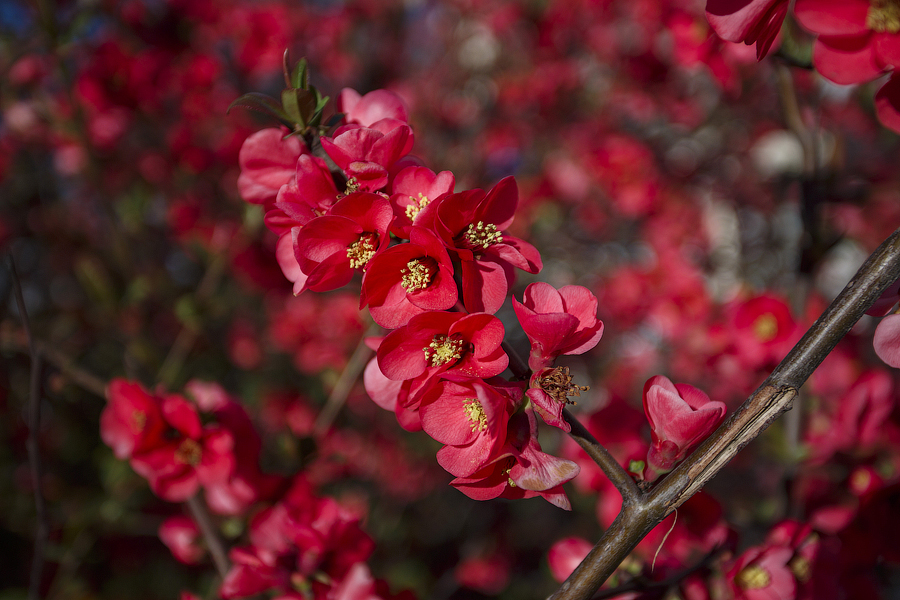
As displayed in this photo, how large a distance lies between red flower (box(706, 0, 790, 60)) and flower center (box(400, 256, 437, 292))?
51 centimetres

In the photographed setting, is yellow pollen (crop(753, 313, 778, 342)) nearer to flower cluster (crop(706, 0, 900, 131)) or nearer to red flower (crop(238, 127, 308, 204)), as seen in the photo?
flower cluster (crop(706, 0, 900, 131))

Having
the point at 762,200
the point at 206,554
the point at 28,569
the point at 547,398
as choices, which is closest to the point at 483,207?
the point at 547,398

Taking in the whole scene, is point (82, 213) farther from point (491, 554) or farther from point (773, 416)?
point (773, 416)

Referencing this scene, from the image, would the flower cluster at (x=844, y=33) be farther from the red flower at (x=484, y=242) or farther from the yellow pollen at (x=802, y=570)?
the yellow pollen at (x=802, y=570)

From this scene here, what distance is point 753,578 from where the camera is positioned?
35.8 inches

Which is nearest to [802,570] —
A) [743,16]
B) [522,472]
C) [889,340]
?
[889,340]

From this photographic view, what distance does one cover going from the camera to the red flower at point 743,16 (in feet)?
2.31

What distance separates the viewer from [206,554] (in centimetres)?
128

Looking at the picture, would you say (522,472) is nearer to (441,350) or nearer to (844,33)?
(441,350)

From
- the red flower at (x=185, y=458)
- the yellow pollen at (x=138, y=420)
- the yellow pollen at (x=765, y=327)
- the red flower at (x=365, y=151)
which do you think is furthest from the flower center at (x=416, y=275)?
the yellow pollen at (x=765, y=327)

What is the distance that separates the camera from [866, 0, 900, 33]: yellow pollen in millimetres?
753

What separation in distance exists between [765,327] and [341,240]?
1393 mm

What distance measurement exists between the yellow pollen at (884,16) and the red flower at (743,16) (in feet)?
0.50

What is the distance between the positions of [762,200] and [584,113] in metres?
1.61
